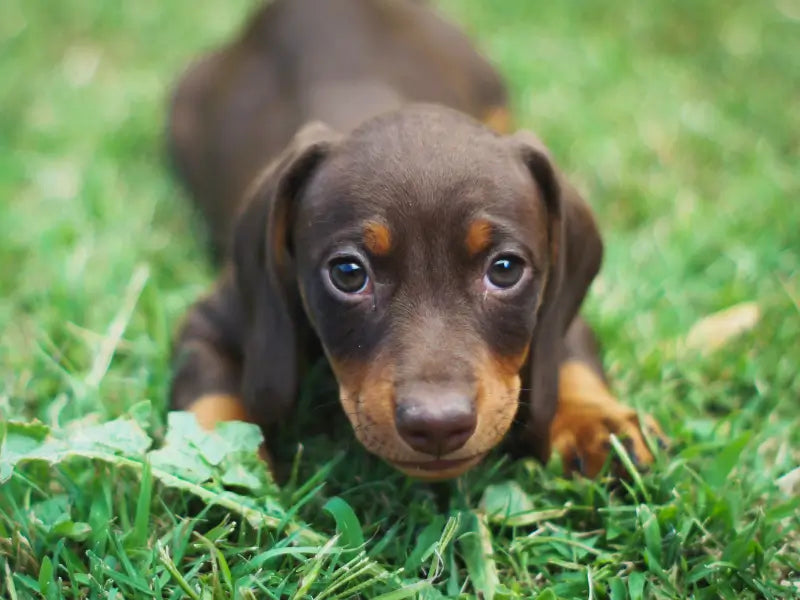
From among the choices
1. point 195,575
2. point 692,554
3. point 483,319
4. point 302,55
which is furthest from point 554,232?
point 302,55

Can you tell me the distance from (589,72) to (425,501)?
3.83 meters

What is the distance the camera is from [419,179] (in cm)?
273

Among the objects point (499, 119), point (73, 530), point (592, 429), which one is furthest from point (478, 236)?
point (499, 119)

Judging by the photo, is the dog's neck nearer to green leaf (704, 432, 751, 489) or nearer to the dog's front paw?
the dog's front paw

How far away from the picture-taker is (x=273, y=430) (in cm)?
323

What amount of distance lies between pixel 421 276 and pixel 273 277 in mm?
559

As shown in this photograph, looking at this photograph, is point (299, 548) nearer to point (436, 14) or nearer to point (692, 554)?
point (692, 554)

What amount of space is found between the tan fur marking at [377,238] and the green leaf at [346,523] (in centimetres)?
70

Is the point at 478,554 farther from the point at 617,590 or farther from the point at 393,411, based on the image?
the point at 393,411

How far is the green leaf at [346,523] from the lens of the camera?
2636mm

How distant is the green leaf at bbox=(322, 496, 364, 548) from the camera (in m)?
2.64

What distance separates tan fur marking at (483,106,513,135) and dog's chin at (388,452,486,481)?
2717 millimetres

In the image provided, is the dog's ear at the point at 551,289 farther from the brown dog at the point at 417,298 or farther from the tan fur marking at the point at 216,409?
the tan fur marking at the point at 216,409

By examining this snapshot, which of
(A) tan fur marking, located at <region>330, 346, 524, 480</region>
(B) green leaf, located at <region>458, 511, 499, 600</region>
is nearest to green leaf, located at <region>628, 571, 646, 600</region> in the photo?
(B) green leaf, located at <region>458, 511, 499, 600</region>
